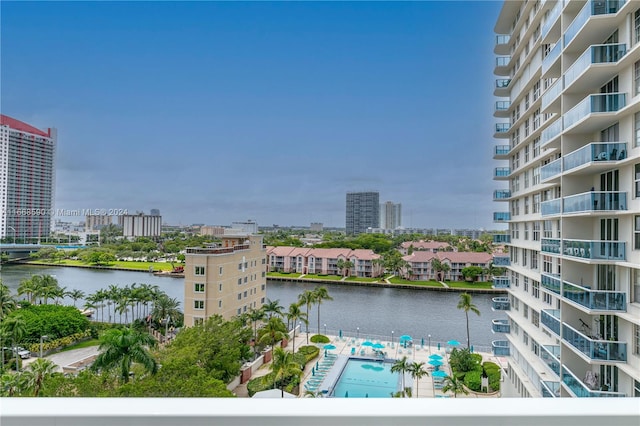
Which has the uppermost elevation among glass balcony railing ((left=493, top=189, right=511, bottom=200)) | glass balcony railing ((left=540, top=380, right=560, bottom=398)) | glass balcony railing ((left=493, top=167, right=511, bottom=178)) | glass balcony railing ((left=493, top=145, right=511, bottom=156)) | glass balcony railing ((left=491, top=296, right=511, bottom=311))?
glass balcony railing ((left=493, top=145, right=511, bottom=156))

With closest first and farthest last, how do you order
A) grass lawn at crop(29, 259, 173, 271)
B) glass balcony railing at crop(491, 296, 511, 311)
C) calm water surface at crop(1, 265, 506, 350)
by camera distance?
glass balcony railing at crop(491, 296, 511, 311) < calm water surface at crop(1, 265, 506, 350) < grass lawn at crop(29, 259, 173, 271)

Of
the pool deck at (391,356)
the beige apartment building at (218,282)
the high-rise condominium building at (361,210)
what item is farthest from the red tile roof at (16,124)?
the high-rise condominium building at (361,210)

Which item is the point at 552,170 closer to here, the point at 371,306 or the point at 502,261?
the point at 502,261

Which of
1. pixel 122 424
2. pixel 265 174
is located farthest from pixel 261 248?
pixel 265 174

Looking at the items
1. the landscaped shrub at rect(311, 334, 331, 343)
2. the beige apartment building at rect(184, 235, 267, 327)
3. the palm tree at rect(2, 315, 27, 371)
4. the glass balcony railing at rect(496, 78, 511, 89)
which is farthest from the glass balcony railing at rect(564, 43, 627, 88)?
the palm tree at rect(2, 315, 27, 371)

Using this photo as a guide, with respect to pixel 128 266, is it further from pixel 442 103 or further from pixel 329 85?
pixel 442 103

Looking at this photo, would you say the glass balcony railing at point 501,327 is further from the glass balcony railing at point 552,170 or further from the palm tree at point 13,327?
the palm tree at point 13,327

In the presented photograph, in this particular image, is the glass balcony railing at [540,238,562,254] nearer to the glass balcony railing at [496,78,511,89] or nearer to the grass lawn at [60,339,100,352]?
the glass balcony railing at [496,78,511,89]
